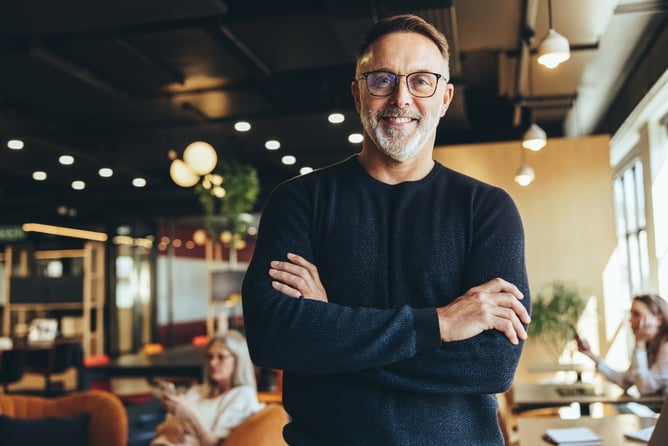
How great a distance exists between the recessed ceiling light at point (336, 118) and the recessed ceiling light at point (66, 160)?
396 centimetres

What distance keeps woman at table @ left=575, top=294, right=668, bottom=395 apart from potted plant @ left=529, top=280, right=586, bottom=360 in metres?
3.81

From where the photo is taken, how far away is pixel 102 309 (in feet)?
50.5

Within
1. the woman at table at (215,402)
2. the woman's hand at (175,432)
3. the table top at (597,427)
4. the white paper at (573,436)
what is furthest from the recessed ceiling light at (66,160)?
the white paper at (573,436)

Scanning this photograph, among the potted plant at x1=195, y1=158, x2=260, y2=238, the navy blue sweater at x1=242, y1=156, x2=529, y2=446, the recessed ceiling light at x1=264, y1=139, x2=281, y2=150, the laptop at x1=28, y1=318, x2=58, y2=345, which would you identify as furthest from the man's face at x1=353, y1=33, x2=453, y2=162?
the laptop at x1=28, y1=318, x2=58, y2=345

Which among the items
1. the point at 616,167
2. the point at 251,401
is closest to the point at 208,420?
the point at 251,401

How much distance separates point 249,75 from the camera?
25.3ft

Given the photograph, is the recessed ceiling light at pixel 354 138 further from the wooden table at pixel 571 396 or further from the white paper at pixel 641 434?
the white paper at pixel 641 434

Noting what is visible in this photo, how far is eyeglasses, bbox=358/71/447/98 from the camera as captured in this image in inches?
61.3

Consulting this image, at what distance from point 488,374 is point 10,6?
186 inches

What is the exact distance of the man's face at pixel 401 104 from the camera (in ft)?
5.09

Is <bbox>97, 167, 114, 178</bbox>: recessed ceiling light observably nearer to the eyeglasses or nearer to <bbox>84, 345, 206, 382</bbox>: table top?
<bbox>84, 345, 206, 382</bbox>: table top

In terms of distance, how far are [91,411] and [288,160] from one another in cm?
723

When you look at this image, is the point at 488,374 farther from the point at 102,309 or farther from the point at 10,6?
the point at 102,309

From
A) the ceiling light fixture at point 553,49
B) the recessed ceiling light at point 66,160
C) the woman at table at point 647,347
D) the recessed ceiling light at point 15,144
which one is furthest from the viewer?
the recessed ceiling light at point 66,160
